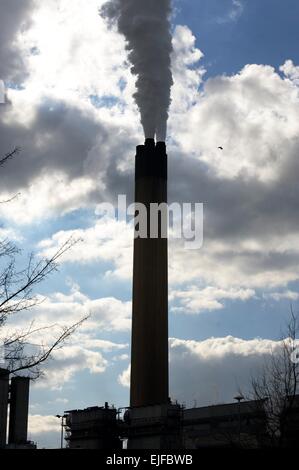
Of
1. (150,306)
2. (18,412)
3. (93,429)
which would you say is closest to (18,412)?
(18,412)

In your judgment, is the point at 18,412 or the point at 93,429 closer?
the point at 93,429

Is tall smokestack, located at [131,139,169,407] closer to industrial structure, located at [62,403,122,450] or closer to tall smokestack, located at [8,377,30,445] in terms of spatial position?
industrial structure, located at [62,403,122,450]

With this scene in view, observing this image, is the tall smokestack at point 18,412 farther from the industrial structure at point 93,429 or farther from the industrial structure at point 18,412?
the industrial structure at point 93,429

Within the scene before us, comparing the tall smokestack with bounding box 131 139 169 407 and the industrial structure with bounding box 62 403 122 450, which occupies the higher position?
the tall smokestack with bounding box 131 139 169 407

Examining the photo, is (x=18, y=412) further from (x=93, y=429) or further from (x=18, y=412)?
(x=93, y=429)

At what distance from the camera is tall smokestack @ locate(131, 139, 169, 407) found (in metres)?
56.2

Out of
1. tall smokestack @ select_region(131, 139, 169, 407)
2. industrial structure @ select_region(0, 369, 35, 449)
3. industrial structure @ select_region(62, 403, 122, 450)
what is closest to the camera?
tall smokestack @ select_region(131, 139, 169, 407)

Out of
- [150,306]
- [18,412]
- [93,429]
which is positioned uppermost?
[150,306]

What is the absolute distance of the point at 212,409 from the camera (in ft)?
194

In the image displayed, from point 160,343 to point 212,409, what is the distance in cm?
785

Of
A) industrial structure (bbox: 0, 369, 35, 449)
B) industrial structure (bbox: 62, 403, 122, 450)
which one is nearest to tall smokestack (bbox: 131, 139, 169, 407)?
industrial structure (bbox: 62, 403, 122, 450)

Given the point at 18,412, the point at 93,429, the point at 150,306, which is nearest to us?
the point at 150,306

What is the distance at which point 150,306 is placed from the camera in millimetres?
57875
